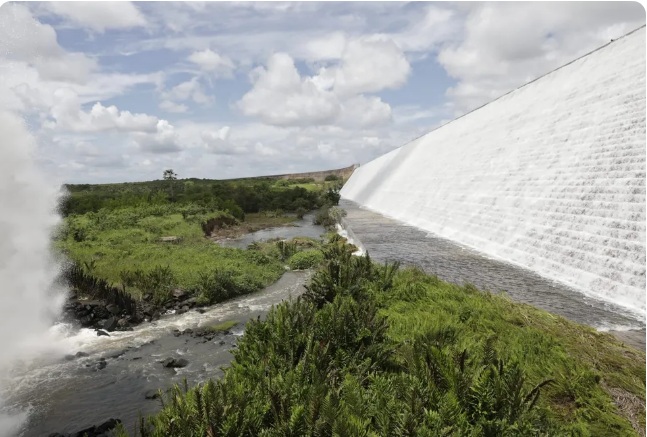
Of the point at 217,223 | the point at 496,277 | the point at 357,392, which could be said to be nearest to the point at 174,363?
the point at 357,392

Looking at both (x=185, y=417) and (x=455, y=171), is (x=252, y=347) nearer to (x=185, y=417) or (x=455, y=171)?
(x=185, y=417)

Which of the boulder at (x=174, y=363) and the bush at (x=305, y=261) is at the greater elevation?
the boulder at (x=174, y=363)

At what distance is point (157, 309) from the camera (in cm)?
1548

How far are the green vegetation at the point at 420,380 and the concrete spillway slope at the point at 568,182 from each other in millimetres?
3551

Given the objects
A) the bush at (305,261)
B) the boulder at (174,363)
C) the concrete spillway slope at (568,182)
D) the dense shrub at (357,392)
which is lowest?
the bush at (305,261)

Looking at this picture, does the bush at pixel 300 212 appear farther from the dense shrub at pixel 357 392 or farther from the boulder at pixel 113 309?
the dense shrub at pixel 357 392

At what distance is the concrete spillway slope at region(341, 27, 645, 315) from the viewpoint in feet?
35.0

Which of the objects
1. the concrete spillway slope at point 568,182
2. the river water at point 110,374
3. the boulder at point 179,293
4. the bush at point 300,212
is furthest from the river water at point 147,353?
the bush at point 300,212

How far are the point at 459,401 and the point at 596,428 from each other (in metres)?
1.85

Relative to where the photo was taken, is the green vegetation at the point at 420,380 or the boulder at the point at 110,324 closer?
the green vegetation at the point at 420,380

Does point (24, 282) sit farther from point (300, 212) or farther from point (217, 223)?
point (300, 212)

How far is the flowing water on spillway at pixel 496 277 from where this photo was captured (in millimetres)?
8953

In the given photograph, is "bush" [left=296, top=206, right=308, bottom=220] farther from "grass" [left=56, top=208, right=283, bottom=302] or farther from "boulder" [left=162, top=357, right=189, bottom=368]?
"boulder" [left=162, top=357, right=189, bottom=368]

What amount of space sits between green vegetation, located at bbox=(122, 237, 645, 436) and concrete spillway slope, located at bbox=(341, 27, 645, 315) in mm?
3551
